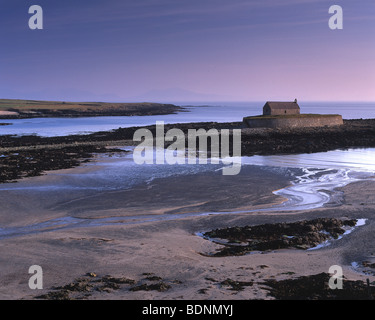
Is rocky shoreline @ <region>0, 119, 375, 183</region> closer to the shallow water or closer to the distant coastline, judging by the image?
the shallow water

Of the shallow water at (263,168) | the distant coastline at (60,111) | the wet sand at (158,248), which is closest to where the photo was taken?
the wet sand at (158,248)

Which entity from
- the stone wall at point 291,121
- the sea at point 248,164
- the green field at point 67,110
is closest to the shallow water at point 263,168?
the sea at point 248,164

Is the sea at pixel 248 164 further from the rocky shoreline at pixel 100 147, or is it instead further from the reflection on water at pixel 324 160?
the rocky shoreline at pixel 100 147

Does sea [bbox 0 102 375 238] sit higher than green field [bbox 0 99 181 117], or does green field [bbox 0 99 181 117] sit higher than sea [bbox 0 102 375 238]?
green field [bbox 0 99 181 117]

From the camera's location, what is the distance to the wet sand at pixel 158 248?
705cm

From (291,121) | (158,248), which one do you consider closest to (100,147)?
(291,121)

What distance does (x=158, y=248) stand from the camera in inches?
360

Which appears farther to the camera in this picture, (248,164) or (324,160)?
(324,160)

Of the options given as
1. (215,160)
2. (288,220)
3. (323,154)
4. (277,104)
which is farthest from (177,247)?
(277,104)

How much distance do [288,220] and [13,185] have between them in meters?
10.4

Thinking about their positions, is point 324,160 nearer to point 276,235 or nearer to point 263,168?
point 263,168

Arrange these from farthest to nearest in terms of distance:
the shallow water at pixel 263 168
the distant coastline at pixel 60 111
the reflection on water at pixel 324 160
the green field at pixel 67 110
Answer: the green field at pixel 67 110 < the distant coastline at pixel 60 111 < the reflection on water at pixel 324 160 < the shallow water at pixel 263 168

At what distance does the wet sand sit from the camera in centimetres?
705

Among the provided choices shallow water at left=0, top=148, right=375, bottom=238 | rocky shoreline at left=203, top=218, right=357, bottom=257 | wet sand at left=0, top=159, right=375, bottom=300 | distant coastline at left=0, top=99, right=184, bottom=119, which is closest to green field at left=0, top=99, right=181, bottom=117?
distant coastline at left=0, top=99, right=184, bottom=119
